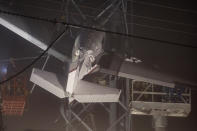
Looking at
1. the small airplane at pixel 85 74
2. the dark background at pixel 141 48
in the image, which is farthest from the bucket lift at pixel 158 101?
the small airplane at pixel 85 74

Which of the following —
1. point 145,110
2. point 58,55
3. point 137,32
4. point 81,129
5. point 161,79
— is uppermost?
point 137,32

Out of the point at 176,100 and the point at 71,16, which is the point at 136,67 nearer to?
the point at 176,100

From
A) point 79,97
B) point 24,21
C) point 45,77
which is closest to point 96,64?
point 79,97

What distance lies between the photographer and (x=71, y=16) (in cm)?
1051

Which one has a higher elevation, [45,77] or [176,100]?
[45,77]

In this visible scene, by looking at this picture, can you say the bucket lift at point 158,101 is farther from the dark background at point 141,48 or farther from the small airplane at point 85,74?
the small airplane at point 85,74

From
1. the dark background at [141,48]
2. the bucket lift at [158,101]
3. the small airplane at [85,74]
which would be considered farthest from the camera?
the dark background at [141,48]

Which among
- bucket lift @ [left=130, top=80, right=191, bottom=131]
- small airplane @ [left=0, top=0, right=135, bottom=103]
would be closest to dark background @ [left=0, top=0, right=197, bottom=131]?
bucket lift @ [left=130, top=80, right=191, bottom=131]

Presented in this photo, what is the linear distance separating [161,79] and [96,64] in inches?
87.6

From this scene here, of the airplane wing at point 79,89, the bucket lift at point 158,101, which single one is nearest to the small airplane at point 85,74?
the airplane wing at point 79,89

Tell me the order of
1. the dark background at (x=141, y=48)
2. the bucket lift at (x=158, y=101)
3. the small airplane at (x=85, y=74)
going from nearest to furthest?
the small airplane at (x=85, y=74) → the bucket lift at (x=158, y=101) → the dark background at (x=141, y=48)

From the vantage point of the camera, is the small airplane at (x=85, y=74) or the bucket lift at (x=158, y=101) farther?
the bucket lift at (x=158, y=101)

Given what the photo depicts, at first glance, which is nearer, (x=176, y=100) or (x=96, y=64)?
(x=96, y=64)

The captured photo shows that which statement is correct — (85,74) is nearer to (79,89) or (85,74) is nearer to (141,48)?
(79,89)
